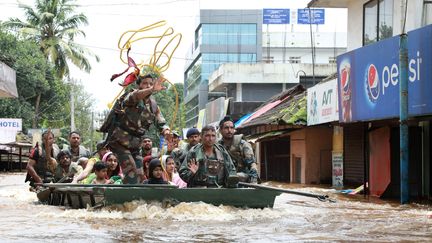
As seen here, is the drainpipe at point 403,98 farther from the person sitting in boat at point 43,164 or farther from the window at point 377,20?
the person sitting in boat at point 43,164

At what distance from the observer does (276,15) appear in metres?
70.1

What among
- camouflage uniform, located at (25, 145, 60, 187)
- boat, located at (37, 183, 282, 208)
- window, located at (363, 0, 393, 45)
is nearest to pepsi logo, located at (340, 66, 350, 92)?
window, located at (363, 0, 393, 45)

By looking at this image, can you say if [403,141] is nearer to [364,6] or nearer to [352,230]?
[352,230]

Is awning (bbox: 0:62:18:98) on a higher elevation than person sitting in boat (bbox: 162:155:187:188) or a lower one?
higher

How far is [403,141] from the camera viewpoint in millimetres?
14016

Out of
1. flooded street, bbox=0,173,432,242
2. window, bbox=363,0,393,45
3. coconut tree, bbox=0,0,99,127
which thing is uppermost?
coconut tree, bbox=0,0,99,127

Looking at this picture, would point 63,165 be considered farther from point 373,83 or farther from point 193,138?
point 373,83

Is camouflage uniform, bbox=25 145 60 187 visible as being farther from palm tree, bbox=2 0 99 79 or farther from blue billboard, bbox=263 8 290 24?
blue billboard, bbox=263 8 290 24

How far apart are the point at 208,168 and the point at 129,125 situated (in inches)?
54.0

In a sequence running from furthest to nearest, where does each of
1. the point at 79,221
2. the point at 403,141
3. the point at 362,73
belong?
the point at 362,73 → the point at 403,141 → the point at 79,221

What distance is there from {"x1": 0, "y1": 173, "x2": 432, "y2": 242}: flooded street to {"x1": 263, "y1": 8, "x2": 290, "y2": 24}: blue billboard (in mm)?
58321

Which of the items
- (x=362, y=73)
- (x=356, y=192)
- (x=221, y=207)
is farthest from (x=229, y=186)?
(x=356, y=192)

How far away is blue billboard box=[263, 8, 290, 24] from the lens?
6944cm

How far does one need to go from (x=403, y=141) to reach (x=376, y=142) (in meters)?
3.75
